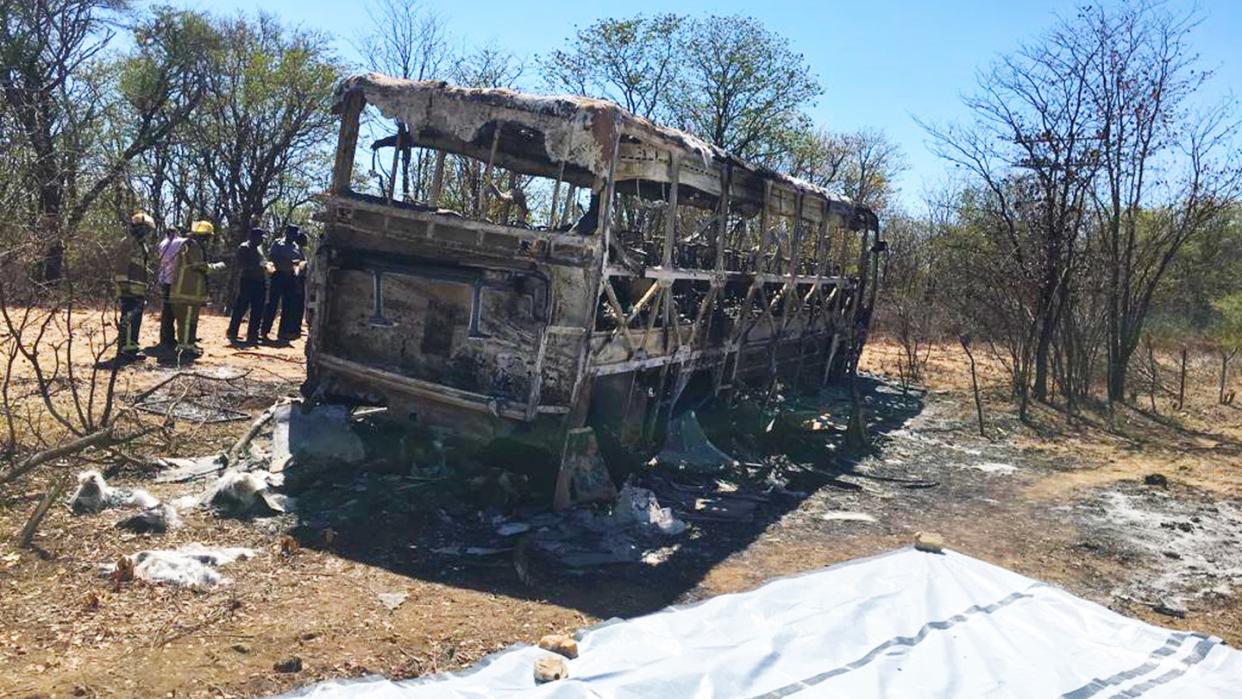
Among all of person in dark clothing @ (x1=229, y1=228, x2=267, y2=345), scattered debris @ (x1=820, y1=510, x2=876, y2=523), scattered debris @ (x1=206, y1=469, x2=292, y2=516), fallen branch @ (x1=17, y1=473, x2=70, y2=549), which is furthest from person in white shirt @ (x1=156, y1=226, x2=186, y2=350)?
scattered debris @ (x1=820, y1=510, x2=876, y2=523)

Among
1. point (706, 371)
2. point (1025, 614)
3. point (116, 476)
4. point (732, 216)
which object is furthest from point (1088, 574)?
point (116, 476)

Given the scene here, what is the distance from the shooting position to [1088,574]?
6.39m

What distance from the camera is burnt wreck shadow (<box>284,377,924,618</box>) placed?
5.34 metres

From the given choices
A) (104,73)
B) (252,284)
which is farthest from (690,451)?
(104,73)

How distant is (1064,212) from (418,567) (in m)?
12.1

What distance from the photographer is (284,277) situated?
42.2 feet

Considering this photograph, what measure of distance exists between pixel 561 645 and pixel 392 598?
1168mm

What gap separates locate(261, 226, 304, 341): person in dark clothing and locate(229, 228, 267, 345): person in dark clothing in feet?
0.81

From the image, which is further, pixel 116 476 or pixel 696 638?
pixel 116 476

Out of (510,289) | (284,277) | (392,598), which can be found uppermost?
(510,289)

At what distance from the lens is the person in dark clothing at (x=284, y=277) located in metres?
12.7

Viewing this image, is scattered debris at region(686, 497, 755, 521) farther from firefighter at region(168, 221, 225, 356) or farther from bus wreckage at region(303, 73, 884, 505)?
firefighter at region(168, 221, 225, 356)

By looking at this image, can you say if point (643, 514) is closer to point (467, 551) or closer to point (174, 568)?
point (467, 551)

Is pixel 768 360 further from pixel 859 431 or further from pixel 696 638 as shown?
pixel 696 638
